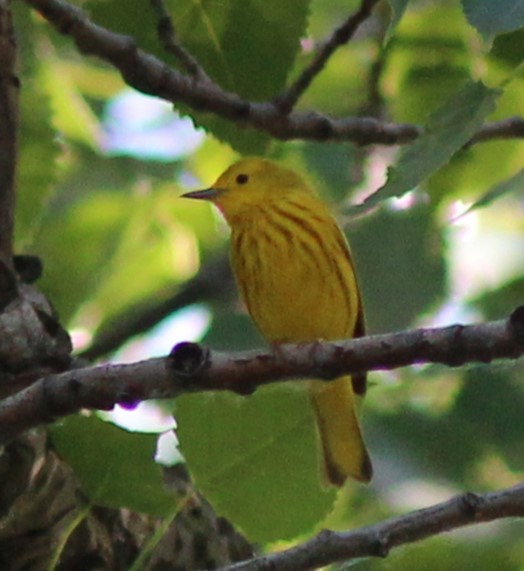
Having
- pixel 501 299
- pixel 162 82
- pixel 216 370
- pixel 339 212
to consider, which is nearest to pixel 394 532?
pixel 216 370

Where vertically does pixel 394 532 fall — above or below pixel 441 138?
below

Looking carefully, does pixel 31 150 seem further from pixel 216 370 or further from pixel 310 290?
pixel 216 370

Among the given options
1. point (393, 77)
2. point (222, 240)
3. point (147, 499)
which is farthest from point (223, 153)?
point (147, 499)

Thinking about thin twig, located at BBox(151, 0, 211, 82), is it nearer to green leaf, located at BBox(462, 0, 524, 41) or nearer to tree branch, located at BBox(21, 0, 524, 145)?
tree branch, located at BBox(21, 0, 524, 145)

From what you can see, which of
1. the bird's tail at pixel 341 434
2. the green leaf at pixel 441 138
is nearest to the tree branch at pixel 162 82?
the bird's tail at pixel 341 434

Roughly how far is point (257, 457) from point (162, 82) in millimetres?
660

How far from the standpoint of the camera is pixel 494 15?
1376mm

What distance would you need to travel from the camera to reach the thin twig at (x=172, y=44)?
6.93 ft

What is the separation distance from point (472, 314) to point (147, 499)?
1.72m

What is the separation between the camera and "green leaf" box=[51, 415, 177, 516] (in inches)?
75.8

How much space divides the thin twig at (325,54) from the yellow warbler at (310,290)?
0.70 m

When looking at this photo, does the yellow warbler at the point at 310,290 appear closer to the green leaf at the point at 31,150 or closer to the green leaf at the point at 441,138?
the green leaf at the point at 31,150

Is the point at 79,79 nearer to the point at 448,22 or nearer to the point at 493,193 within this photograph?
the point at 448,22

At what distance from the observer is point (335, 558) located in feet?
5.58
